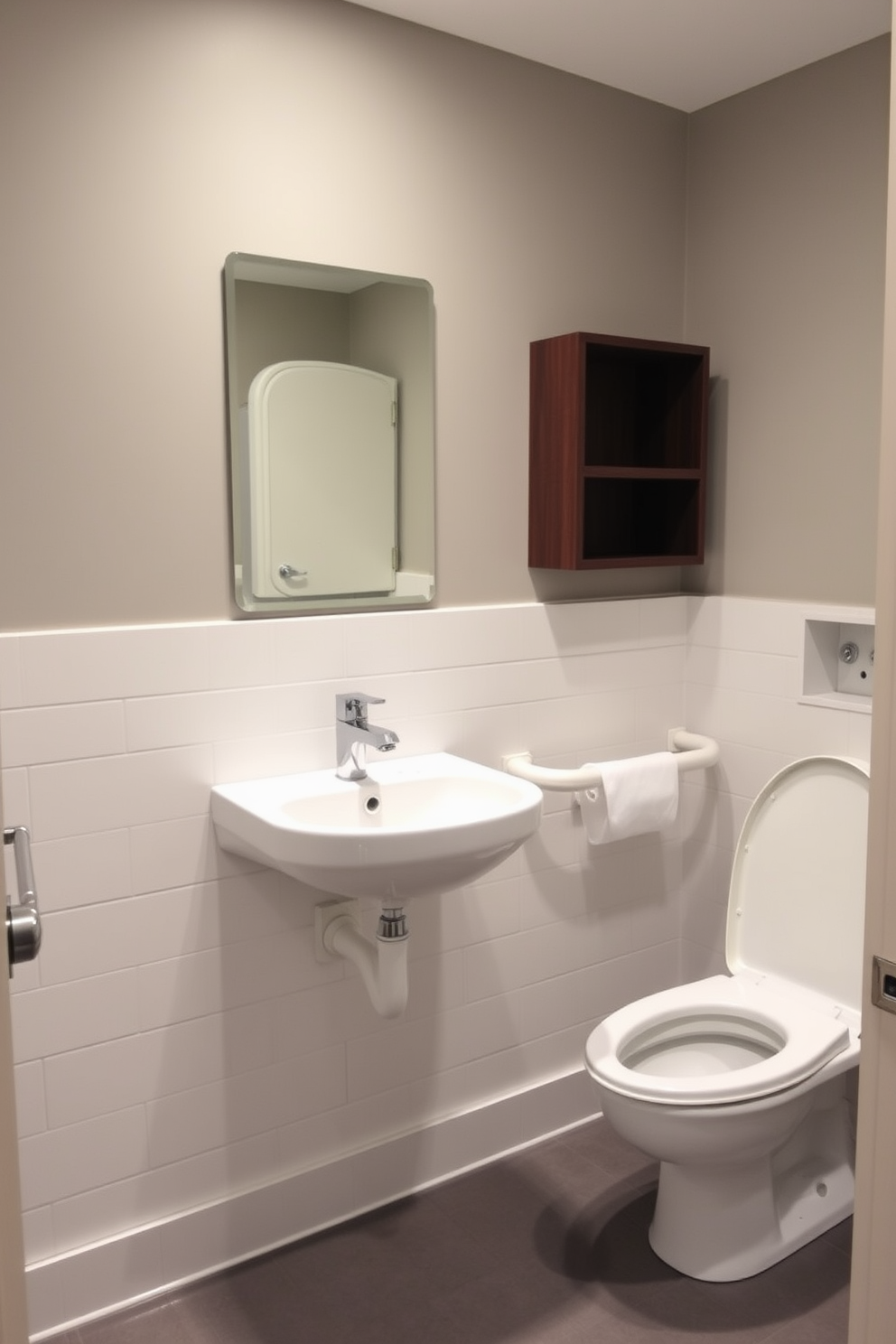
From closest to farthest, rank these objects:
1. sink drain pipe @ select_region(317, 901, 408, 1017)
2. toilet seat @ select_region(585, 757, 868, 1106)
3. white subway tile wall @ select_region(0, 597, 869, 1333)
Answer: white subway tile wall @ select_region(0, 597, 869, 1333) → sink drain pipe @ select_region(317, 901, 408, 1017) → toilet seat @ select_region(585, 757, 868, 1106)

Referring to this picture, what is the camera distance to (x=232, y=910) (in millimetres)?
2090

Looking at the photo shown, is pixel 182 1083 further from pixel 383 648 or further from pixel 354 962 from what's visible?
pixel 383 648

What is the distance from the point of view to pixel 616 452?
8.61 feet

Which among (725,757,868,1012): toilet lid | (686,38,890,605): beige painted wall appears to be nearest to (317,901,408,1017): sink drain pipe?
(725,757,868,1012): toilet lid

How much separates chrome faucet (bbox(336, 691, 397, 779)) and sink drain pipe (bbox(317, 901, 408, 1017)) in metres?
0.27

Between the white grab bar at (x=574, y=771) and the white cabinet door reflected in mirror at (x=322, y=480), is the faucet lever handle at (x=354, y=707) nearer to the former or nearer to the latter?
the white cabinet door reflected in mirror at (x=322, y=480)

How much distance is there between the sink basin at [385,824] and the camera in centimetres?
177

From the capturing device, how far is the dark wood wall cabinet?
2.36m

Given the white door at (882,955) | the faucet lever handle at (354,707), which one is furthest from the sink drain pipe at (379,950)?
the white door at (882,955)

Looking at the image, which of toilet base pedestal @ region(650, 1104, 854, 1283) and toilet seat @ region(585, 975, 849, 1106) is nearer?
toilet seat @ region(585, 975, 849, 1106)

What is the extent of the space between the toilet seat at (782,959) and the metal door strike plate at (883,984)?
36.4 inches

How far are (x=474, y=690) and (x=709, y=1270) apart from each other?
3.91 ft

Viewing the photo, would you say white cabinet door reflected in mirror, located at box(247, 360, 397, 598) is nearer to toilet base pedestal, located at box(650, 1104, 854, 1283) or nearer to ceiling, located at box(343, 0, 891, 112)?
ceiling, located at box(343, 0, 891, 112)

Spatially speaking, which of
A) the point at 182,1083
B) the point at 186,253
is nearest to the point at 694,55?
the point at 186,253
